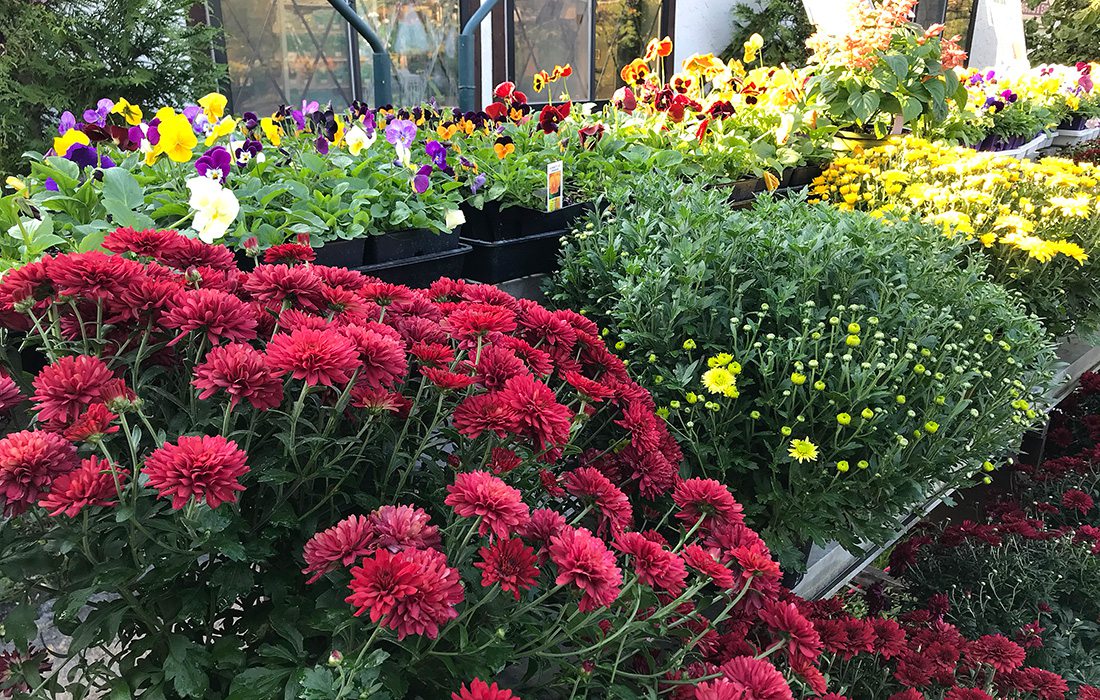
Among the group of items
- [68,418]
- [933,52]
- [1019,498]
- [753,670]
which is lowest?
[1019,498]

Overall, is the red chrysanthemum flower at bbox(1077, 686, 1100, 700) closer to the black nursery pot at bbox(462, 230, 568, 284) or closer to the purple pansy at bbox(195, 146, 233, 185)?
the black nursery pot at bbox(462, 230, 568, 284)

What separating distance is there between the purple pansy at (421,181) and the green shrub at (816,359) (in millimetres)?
393

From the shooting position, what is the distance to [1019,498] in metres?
2.40

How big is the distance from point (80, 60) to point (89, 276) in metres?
3.08

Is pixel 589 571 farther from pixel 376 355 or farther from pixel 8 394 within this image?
pixel 8 394

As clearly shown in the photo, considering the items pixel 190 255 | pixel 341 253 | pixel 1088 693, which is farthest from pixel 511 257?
pixel 1088 693

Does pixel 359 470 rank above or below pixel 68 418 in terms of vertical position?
below

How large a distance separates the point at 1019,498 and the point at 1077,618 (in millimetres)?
751

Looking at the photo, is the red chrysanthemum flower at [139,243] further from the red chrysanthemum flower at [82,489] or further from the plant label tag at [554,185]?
the plant label tag at [554,185]

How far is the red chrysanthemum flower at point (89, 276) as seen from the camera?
2.58ft

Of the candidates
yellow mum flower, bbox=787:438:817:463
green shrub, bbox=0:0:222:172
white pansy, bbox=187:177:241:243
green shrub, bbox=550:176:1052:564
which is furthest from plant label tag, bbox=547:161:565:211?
green shrub, bbox=0:0:222:172

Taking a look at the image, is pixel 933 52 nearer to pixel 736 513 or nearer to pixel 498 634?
pixel 736 513

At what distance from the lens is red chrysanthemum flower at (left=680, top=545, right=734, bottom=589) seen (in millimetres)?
837

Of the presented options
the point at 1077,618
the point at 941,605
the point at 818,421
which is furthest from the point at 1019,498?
the point at 818,421
